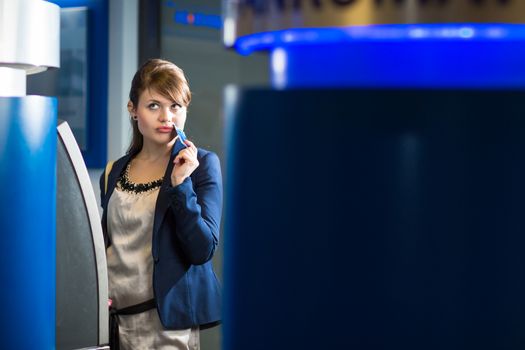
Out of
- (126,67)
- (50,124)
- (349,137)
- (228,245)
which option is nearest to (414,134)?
(349,137)

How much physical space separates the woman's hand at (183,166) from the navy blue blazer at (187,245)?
0.02 metres

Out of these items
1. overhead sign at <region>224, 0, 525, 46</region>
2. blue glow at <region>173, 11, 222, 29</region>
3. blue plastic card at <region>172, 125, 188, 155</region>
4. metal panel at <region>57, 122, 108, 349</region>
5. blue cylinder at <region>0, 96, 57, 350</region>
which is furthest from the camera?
blue glow at <region>173, 11, 222, 29</region>

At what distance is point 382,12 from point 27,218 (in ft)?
3.20

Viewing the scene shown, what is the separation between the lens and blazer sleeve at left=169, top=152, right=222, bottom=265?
5.98ft

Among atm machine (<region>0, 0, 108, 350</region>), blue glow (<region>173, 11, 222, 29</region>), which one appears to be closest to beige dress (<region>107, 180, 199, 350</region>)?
atm machine (<region>0, 0, 108, 350</region>)

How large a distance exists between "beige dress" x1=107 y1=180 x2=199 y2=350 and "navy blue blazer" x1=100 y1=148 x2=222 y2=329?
3cm

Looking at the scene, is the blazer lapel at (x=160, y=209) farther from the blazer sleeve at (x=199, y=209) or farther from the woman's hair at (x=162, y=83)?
the woman's hair at (x=162, y=83)

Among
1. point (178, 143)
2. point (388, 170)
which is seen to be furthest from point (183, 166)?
point (388, 170)

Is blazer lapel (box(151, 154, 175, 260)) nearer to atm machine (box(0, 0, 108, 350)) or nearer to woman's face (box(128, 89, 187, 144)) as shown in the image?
woman's face (box(128, 89, 187, 144))

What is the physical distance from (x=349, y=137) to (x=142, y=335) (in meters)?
1.30

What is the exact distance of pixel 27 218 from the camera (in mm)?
1492

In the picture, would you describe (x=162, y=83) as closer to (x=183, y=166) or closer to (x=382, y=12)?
(x=183, y=166)

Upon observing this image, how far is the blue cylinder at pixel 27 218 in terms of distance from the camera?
4.79 feet

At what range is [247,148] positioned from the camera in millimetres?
723
